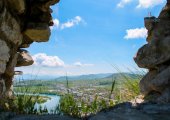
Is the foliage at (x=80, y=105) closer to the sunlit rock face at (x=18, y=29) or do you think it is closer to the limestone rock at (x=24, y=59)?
the sunlit rock face at (x=18, y=29)

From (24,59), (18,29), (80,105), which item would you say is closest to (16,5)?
(18,29)

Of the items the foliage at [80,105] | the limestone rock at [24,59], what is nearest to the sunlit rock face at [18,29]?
the limestone rock at [24,59]

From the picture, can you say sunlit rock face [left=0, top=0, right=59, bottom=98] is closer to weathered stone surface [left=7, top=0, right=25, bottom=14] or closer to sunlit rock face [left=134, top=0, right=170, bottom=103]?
weathered stone surface [left=7, top=0, right=25, bottom=14]

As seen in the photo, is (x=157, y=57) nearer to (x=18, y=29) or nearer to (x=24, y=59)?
(x=18, y=29)

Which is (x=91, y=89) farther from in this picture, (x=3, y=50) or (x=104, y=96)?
(x=3, y=50)

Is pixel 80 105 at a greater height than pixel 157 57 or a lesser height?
lesser

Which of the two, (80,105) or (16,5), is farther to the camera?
(80,105)

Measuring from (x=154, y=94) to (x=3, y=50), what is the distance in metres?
2.05

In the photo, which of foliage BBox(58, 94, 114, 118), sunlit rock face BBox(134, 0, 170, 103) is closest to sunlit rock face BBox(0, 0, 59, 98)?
foliage BBox(58, 94, 114, 118)

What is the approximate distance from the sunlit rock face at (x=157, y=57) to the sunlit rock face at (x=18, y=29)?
1.51m

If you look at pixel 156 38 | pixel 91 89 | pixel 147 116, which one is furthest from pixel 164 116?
pixel 91 89

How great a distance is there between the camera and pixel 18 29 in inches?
186

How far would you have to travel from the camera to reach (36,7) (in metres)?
5.04

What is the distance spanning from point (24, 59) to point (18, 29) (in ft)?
3.55
